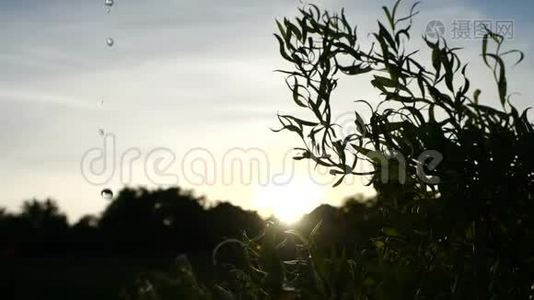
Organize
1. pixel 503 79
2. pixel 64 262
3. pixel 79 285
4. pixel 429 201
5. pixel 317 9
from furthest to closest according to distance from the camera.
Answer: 1. pixel 64 262
2. pixel 79 285
3. pixel 317 9
4. pixel 503 79
5. pixel 429 201

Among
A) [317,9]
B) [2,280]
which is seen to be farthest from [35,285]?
[317,9]

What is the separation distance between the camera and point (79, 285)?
4159 centimetres

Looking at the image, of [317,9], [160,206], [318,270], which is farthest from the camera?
[160,206]

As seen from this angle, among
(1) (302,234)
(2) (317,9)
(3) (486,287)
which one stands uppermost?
(2) (317,9)

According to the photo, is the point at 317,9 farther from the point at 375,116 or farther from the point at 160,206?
the point at 160,206

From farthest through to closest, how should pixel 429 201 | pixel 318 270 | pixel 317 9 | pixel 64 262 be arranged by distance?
pixel 64 262 < pixel 317 9 < pixel 429 201 < pixel 318 270

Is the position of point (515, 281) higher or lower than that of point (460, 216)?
lower

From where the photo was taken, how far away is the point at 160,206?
70.9 metres

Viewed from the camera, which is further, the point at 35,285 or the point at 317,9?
the point at 35,285

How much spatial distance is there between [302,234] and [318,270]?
0.66ft

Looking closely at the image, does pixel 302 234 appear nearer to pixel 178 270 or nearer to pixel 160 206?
pixel 178 270

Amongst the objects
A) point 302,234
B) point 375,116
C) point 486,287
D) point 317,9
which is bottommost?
point 486,287

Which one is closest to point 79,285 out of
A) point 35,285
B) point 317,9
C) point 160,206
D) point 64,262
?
point 35,285

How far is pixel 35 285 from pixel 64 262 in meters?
10.1
